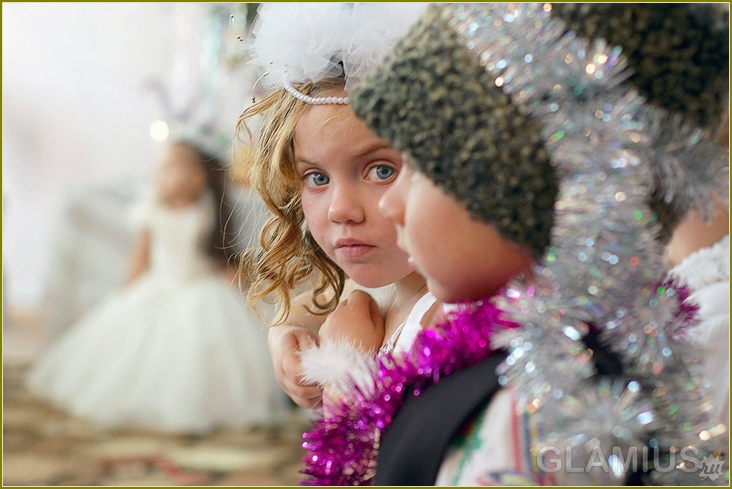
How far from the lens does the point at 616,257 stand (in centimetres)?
52

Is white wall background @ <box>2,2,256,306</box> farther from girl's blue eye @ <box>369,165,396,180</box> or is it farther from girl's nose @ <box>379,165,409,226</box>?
girl's nose @ <box>379,165,409,226</box>

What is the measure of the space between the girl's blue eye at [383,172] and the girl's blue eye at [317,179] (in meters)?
0.06

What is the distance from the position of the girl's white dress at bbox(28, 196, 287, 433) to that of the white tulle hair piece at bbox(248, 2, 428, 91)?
226cm

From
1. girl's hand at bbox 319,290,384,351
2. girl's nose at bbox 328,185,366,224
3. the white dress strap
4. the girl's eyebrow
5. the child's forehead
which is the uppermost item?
the child's forehead

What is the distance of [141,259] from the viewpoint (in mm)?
3469

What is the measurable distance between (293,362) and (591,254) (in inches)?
16.2

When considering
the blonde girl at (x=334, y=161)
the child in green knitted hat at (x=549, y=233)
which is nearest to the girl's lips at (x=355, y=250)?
the blonde girl at (x=334, y=161)

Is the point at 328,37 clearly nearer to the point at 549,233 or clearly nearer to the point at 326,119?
the point at 326,119

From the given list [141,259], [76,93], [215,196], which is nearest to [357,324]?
[215,196]

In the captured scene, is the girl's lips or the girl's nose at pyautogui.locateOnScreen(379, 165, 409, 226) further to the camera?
the girl's lips

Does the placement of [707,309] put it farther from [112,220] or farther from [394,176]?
[112,220]

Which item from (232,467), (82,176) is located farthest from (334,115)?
(82,176)

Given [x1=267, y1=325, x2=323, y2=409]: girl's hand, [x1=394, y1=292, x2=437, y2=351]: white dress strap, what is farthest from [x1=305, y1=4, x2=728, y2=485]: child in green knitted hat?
[x1=267, y1=325, x2=323, y2=409]: girl's hand

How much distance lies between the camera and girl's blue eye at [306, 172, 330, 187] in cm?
81
